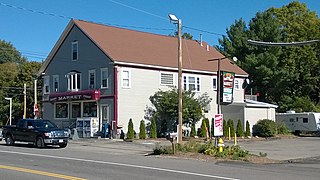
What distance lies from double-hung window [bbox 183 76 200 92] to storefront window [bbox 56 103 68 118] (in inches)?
436

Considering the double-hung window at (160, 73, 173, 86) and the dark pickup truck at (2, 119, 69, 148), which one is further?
the double-hung window at (160, 73, 173, 86)

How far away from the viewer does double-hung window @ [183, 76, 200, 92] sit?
45.5m

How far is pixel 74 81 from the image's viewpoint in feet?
145

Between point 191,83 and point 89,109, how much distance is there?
10015mm

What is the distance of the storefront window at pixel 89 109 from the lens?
42.0 m

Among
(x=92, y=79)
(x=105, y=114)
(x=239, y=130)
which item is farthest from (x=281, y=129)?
(x=92, y=79)

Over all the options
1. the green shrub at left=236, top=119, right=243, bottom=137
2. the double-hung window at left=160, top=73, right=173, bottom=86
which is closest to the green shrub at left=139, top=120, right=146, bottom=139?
the double-hung window at left=160, top=73, right=173, bottom=86

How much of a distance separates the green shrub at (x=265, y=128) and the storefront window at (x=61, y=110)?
60.4ft

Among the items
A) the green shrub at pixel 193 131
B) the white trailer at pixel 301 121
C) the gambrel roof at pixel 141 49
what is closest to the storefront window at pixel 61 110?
the gambrel roof at pixel 141 49

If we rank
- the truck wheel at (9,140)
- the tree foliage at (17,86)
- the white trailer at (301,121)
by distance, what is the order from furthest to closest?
the tree foliage at (17,86)
the white trailer at (301,121)
the truck wheel at (9,140)

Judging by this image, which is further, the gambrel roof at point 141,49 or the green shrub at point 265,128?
the green shrub at point 265,128

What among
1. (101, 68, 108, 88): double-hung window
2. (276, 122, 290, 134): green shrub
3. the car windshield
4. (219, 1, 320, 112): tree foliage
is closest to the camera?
the car windshield

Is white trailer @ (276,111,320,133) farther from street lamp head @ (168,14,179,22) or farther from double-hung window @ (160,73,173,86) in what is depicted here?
street lamp head @ (168,14,179,22)

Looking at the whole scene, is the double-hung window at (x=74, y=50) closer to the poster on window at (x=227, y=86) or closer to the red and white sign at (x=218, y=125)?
the poster on window at (x=227, y=86)
